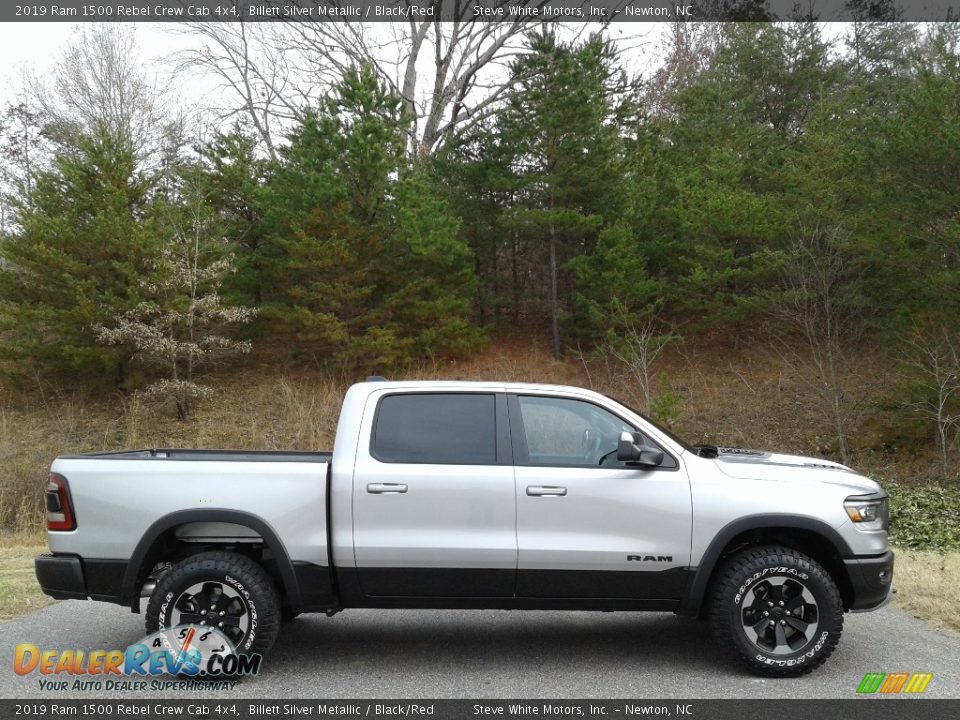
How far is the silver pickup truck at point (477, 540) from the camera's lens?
17.3 feet

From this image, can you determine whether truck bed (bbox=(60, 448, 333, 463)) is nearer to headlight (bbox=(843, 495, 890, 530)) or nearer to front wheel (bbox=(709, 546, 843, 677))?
front wheel (bbox=(709, 546, 843, 677))

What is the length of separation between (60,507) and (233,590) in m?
1.24

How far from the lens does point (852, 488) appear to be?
5430 mm

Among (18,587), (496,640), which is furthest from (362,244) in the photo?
(496,640)

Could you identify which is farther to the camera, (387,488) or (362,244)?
(362,244)

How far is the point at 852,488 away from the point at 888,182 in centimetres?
1452

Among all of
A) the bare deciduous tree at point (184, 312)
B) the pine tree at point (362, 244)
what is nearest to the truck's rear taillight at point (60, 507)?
the pine tree at point (362, 244)

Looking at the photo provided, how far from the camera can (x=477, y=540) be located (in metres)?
5.29

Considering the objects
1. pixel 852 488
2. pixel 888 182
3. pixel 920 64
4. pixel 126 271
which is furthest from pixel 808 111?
pixel 852 488

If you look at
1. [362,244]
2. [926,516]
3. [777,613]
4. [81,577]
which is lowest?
[926,516]

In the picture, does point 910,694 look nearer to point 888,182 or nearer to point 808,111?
point 888,182

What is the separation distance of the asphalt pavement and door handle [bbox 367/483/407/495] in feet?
3.87

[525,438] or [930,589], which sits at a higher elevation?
[525,438]

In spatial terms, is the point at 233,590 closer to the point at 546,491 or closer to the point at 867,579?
the point at 546,491
